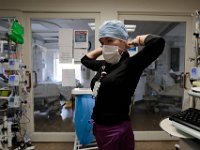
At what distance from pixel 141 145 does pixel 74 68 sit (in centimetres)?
157

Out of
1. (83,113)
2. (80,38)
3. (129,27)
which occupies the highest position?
(129,27)

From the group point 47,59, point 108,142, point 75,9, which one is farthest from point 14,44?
point 108,142

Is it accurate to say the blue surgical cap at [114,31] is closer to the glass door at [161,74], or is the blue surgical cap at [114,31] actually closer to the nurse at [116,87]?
the nurse at [116,87]

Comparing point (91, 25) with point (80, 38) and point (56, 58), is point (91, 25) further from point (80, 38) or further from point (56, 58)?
point (56, 58)

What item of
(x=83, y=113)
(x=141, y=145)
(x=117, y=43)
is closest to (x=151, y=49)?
(x=117, y=43)

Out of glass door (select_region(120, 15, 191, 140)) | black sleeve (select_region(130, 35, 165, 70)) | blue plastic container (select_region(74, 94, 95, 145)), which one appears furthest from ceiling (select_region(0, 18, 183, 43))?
black sleeve (select_region(130, 35, 165, 70))

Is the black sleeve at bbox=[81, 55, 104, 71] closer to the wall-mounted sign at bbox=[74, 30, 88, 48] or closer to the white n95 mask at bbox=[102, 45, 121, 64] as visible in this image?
the white n95 mask at bbox=[102, 45, 121, 64]

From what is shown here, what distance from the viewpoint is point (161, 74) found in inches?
131

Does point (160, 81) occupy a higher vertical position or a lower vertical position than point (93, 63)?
lower

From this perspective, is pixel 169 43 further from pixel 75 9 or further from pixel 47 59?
pixel 47 59

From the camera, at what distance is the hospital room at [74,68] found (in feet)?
8.46

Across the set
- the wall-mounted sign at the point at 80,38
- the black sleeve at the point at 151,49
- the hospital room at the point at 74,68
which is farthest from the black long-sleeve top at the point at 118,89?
the wall-mounted sign at the point at 80,38

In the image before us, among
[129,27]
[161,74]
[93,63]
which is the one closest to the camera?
[93,63]

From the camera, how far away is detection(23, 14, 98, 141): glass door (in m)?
3.06
